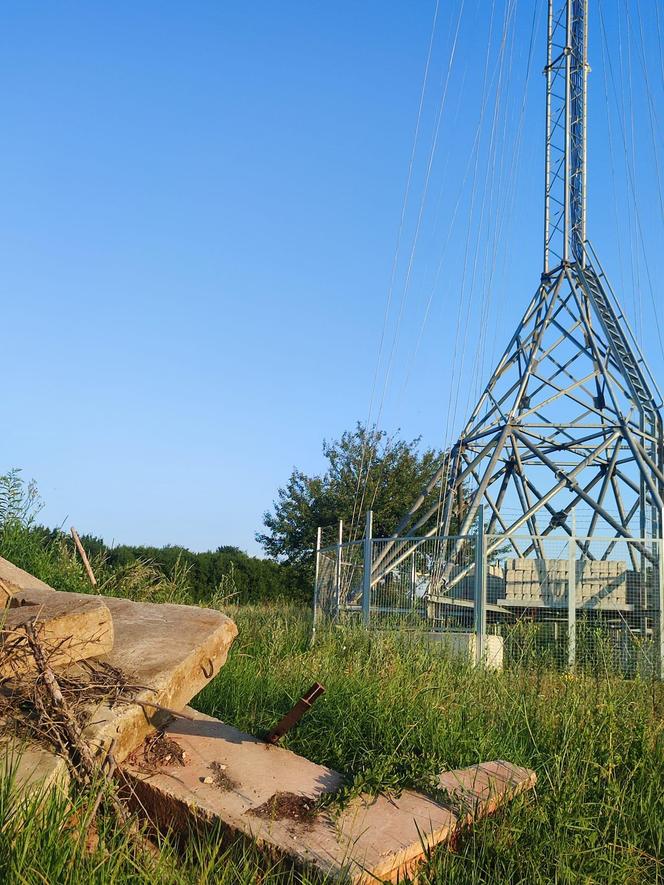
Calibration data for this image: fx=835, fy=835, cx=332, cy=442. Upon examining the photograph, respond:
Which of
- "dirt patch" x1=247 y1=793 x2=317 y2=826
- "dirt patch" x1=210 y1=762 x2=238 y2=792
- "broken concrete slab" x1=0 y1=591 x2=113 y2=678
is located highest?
"broken concrete slab" x1=0 y1=591 x2=113 y2=678

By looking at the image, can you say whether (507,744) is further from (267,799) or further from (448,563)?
(448,563)

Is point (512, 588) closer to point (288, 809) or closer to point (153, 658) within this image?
point (153, 658)

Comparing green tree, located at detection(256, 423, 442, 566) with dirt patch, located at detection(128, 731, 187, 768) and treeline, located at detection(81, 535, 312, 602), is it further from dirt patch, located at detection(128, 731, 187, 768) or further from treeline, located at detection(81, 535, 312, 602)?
dirt patch, located at detection(128, 731, 187, 768)

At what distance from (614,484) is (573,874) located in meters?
15.5

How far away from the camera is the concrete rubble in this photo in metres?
3.80

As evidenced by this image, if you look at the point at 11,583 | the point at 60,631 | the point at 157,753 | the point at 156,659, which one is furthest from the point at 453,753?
the point at 11,583

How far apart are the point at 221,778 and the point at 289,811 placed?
18.9 inches

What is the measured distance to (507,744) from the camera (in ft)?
17.5

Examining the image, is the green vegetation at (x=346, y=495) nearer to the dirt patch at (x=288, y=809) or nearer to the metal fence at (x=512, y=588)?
the metal fence at (x=512, y=588)

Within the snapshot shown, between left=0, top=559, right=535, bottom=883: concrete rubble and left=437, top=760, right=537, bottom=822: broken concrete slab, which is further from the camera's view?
left=437, top=760, right=537, bottom=822: broken concrete slab

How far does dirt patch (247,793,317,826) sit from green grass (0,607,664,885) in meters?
0.28

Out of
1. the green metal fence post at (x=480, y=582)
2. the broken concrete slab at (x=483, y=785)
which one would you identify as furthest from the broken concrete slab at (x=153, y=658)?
the green metal fence post at (x=480, y=582)

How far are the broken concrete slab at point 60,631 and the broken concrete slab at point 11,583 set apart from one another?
1.74 feet

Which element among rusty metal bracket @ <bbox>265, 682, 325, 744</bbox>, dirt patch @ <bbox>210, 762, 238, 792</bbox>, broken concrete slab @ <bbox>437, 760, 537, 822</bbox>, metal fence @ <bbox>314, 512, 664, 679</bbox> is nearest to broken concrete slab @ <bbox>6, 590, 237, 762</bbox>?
dirt patch @ <bbox>210, 762, 238, 792</bbox>
